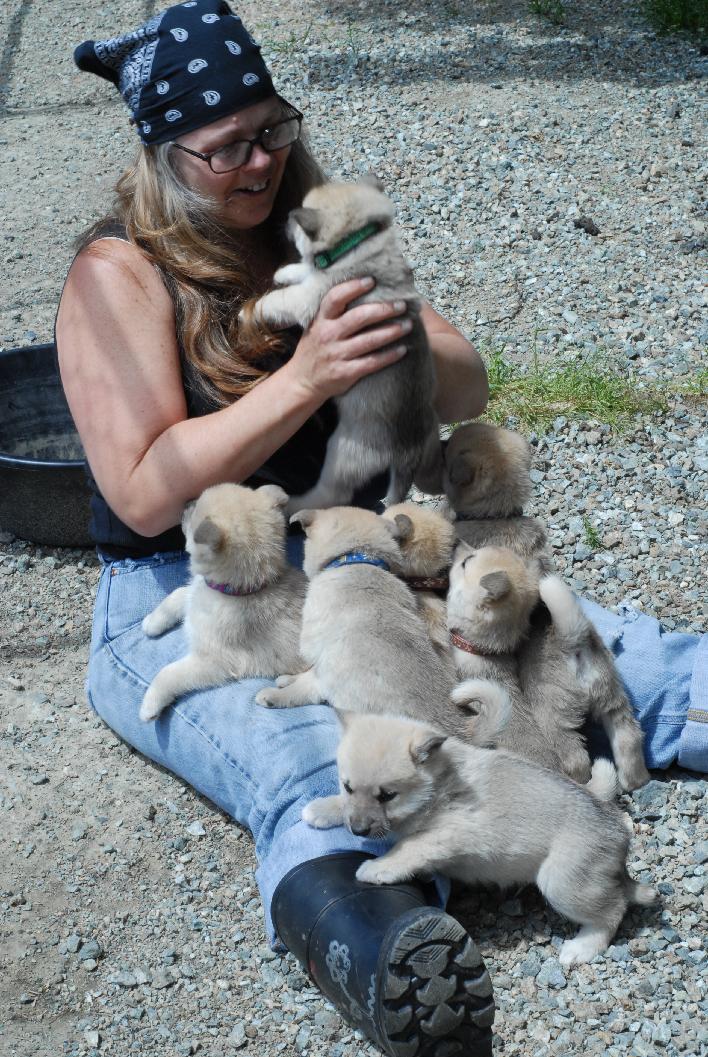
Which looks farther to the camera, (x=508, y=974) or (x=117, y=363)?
(x=117, y=363)

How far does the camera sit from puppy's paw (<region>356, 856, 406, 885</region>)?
8.63ft

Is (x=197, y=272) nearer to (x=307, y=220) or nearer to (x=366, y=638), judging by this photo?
(x=307, y=220)

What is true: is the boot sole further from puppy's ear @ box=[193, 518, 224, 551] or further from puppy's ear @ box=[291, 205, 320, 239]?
puppy's ear @ box=[291, 205, 320, 239]

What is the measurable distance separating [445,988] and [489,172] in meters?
5.63

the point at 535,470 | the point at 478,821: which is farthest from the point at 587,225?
the point at 478,821

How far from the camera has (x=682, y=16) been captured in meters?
8.67

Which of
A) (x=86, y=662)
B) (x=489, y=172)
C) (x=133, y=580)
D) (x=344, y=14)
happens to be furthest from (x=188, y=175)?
(x=344, y=14)

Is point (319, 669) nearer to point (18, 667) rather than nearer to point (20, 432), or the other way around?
point (18, 667)

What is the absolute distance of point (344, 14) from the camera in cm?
953

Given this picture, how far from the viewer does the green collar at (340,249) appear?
329cm

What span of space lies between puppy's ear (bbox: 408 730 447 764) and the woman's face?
5.42 feet

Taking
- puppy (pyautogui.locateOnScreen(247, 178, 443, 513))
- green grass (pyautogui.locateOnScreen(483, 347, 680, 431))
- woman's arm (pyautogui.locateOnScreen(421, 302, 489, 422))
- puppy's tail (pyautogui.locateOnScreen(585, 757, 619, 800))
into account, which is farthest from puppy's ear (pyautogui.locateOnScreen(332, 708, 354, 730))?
green grass (pyautogui.locateOnScreen(483, 347, 680, 431))

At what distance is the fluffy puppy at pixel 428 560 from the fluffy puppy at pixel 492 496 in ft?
0.54

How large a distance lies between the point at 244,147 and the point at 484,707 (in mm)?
1718
